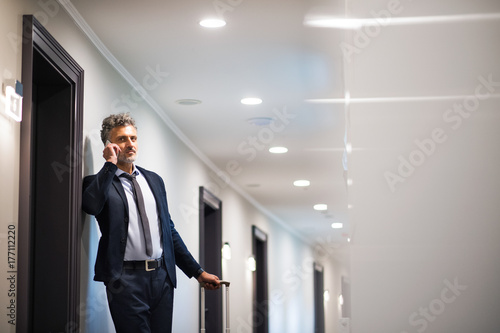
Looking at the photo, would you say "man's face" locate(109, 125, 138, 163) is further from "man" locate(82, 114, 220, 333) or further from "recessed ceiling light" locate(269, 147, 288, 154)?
"recessed ceiling light" locate(269, 147, 288, 154)

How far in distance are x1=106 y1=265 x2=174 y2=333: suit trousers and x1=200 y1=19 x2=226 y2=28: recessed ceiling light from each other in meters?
1.30

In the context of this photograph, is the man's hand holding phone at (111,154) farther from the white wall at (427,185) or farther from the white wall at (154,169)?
the white wall at (427,185)

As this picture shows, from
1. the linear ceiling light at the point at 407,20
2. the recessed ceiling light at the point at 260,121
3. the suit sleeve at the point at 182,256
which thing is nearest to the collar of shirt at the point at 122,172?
the suit sleeve at the point at 182,256

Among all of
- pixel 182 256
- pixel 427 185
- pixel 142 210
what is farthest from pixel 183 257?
pixel 427 185

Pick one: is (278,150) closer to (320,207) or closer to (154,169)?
(154,169)

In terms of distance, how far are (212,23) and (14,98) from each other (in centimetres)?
132

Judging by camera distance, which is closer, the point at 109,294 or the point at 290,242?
the point at 109,294

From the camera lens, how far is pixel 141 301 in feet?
11.6

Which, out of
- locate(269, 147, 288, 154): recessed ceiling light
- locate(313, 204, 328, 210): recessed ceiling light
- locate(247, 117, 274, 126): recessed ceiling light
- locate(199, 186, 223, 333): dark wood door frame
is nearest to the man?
locate(247, 117, 274, 126): recessed ceiling light

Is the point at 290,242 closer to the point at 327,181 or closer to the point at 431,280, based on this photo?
the point at 327,181

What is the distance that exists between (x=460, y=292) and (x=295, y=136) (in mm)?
4122

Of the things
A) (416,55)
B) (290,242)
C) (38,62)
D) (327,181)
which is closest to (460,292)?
(416,55)

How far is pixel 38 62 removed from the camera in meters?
3.33

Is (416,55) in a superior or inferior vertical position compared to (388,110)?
superior
